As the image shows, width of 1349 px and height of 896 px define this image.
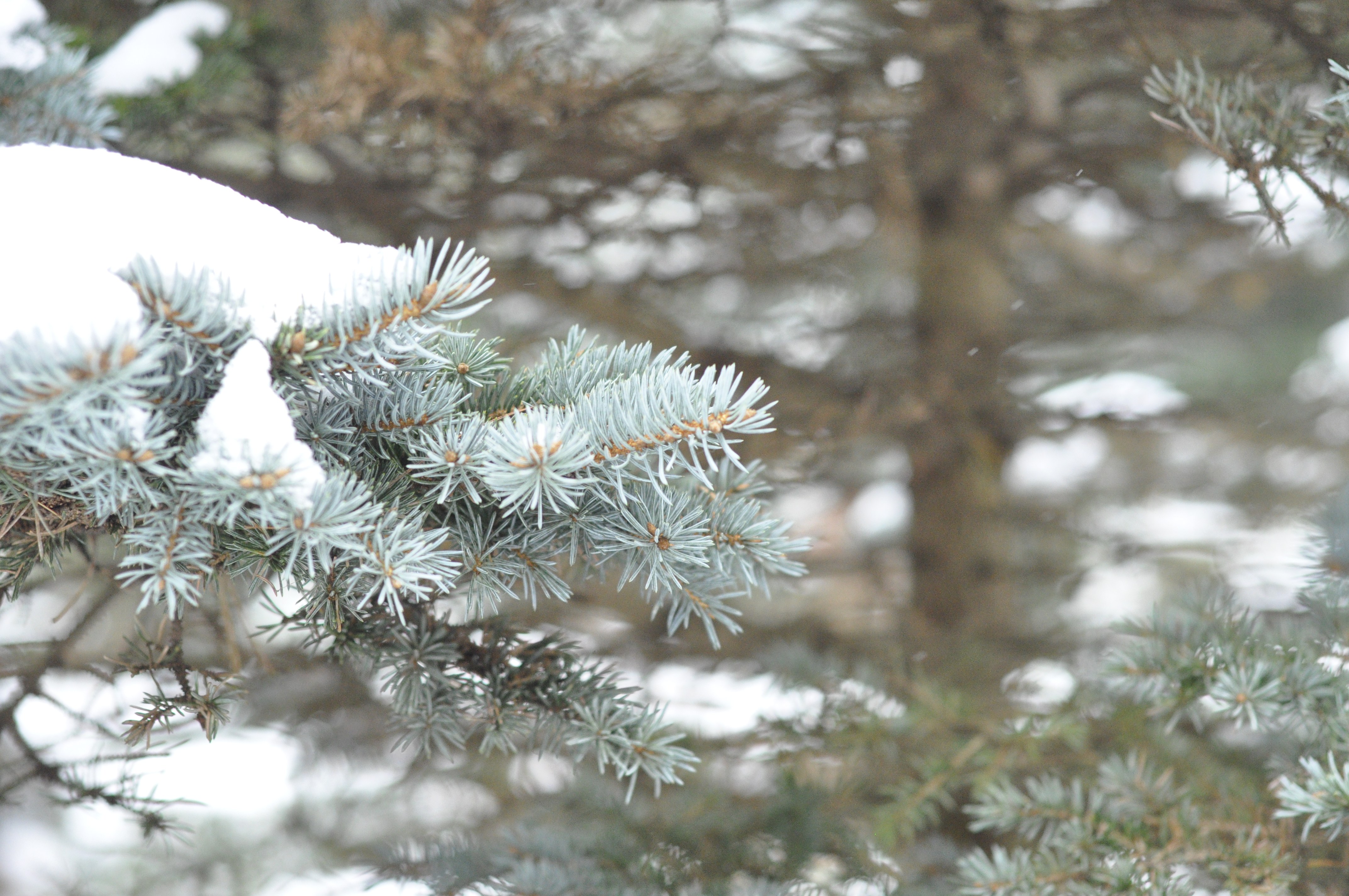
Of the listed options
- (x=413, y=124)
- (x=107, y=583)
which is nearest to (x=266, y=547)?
(x=107, y=583)

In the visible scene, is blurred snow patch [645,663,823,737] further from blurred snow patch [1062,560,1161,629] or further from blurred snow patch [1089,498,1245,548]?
blurred snow patch [1089,498,1245,548]

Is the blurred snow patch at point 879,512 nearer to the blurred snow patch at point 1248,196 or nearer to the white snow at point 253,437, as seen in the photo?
the blurred snow patch at point 1248,196

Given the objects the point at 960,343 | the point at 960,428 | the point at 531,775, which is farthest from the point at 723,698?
the point at 960,343

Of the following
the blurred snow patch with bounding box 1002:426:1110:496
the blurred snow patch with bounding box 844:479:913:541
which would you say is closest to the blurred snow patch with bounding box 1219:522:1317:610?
the blurred snow patch with bounding box 1002:426:1110:496

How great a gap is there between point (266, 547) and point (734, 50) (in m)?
1.84

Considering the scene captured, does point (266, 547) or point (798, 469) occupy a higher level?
point (266, 547)

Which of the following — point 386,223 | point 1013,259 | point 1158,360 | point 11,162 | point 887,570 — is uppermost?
point 11,162

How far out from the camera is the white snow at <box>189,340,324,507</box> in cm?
65

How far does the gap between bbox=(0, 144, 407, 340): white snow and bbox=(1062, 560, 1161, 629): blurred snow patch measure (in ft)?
6.70

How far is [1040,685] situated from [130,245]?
1893 mm

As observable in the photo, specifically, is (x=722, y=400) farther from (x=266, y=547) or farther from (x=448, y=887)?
(x=448, y=887)

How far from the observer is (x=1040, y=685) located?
1.92 meters

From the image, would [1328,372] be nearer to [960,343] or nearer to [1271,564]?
[1271,564]

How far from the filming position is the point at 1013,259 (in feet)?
9.63
